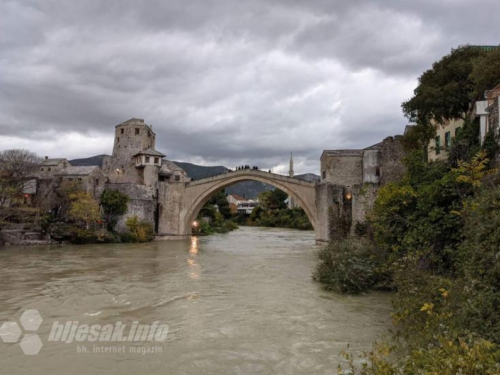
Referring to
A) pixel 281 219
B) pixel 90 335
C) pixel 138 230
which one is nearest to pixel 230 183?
pixel 138 230

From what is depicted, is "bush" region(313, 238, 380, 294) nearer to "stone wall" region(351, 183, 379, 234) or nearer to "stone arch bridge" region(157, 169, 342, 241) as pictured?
"stone wall" region(351, 183, 379, 234)

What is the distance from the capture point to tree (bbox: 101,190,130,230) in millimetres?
29016

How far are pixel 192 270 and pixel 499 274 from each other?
12.0 m

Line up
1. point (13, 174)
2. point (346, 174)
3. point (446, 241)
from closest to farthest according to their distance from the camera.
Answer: point (446, 241), point (13, 174), point (346, 174)

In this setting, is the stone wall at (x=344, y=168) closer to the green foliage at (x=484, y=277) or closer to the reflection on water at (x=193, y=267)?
the reflection on water at (x=193, y=267)

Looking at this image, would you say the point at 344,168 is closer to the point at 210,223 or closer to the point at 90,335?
the point at 90,335

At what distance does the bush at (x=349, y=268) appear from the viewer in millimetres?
10703

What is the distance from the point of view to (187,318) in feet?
→ 27.1

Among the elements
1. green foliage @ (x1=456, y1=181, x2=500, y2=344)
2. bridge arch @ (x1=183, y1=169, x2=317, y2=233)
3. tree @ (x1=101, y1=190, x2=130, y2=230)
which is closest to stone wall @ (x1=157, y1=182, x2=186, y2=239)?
bridge arch @ (x1=183, y1=169, x2=317, y2=233)

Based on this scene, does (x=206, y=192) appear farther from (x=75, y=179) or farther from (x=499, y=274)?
(x=499, y=274)

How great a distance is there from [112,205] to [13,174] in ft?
22.8

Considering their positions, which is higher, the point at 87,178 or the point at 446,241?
the point at 87,178

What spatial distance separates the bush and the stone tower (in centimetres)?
2521

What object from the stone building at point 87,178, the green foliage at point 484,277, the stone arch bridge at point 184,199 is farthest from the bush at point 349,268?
the stone building at point 87,178
